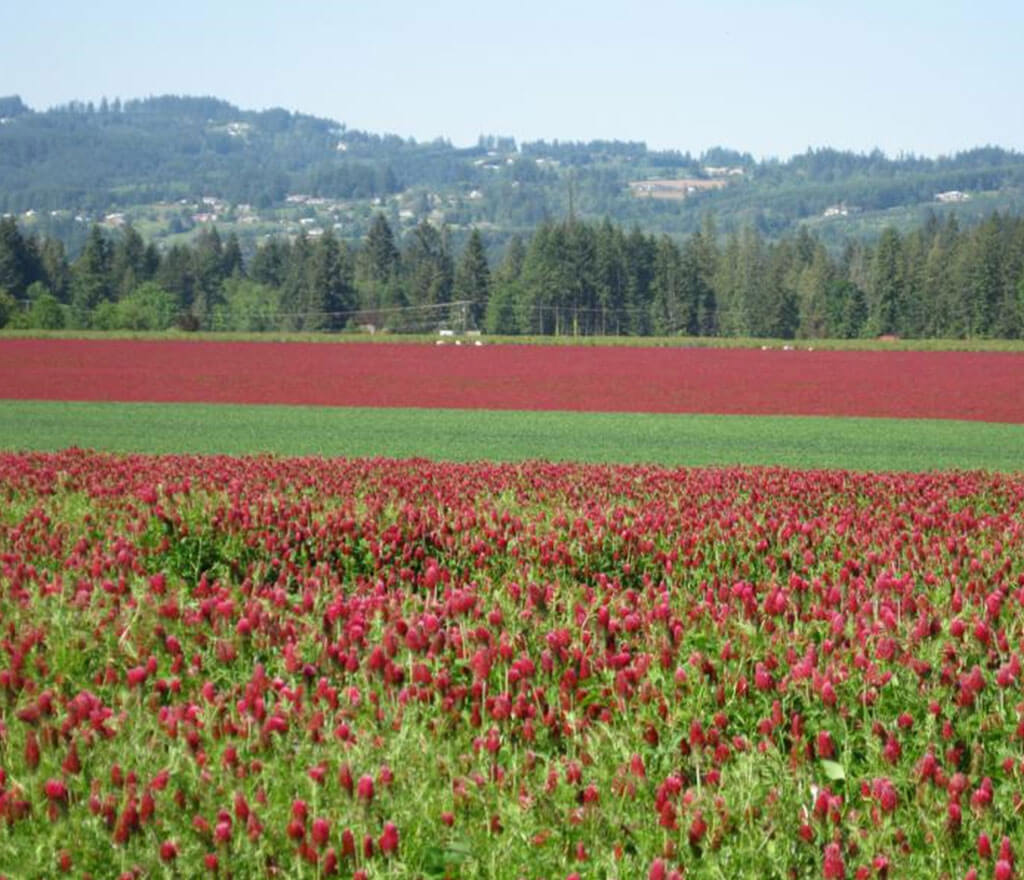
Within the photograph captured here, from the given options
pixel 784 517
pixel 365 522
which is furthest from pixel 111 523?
pixel 784 517

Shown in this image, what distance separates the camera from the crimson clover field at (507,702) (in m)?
4.88

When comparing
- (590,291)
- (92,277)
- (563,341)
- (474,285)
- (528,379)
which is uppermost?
(92,277)

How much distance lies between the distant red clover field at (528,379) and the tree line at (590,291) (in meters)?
69.0

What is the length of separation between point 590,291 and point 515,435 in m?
115

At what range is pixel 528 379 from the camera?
175 ft

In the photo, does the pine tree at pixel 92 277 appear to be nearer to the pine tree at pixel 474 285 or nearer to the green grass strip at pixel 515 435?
the pine tree at pixel 474 285

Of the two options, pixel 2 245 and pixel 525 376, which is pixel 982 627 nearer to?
pixel 525 376

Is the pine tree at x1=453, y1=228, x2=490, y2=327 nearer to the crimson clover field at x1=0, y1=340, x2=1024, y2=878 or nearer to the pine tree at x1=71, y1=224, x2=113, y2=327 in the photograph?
the pine tree at x1=71, y1=224, x2=113, y2=327

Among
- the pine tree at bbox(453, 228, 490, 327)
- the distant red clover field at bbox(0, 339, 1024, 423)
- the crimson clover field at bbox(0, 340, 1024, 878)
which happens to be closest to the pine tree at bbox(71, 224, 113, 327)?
the pine tree at bbox(453, 228, 490, 327)

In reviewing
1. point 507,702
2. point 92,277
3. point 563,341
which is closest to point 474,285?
point 92,277

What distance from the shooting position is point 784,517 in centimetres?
1156

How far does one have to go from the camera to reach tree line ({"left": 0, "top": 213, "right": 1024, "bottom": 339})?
14150 cm

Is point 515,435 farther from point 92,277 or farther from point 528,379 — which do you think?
point 92,277

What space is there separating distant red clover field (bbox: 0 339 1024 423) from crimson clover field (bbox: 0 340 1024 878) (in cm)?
3246
